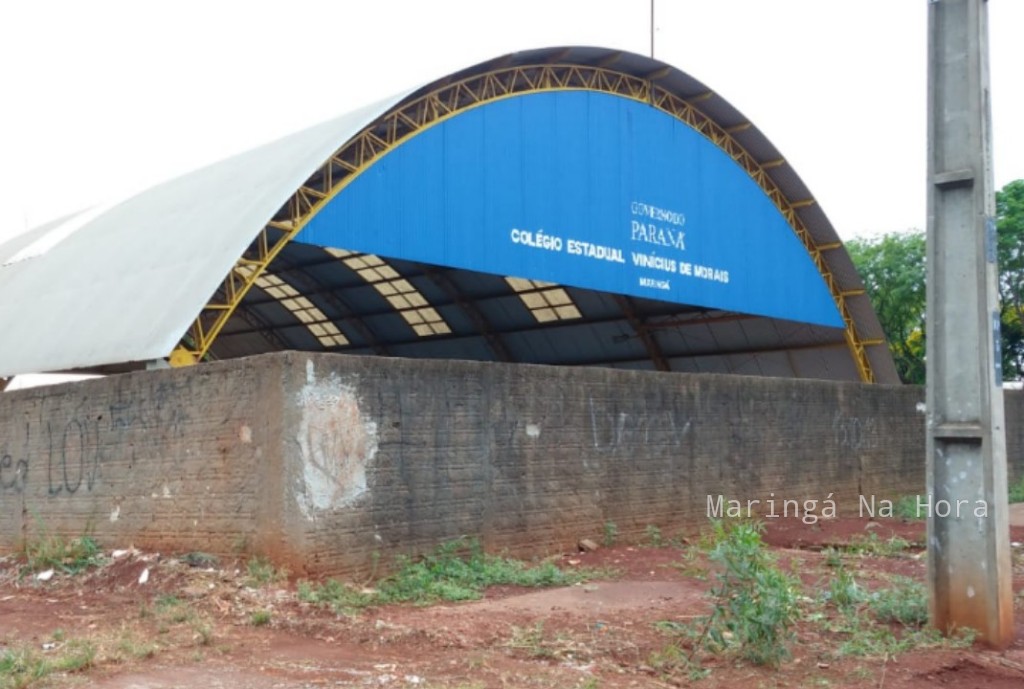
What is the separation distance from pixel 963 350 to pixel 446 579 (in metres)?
4.82

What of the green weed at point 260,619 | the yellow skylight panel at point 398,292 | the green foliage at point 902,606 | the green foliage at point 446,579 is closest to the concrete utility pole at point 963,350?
the green foliage at point 902,606

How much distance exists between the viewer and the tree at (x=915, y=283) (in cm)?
3055

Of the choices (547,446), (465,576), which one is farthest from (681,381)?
(465,576)

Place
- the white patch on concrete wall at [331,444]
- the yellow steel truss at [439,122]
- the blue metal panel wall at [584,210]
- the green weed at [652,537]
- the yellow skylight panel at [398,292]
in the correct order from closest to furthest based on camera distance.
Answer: the white patch on concrete wall at [331,444] < the green weed at [652,537] < the yellow steel truss at [439,122] < the blue metal panel wall at [584,210] < the yellow skylight panel at [398,292]

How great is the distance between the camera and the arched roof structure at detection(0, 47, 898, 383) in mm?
15430

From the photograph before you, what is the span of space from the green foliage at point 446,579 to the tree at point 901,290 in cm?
2570

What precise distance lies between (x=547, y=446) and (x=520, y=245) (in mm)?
7421

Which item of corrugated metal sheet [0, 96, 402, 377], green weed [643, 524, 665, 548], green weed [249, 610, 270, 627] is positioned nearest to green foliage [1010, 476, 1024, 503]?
green weed [643, 524, 665, 548]

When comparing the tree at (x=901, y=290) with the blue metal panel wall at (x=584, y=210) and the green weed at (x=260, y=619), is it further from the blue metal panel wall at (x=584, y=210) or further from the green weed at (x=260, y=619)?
the green weed at (x=260, y=619)

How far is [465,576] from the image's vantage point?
377 inches

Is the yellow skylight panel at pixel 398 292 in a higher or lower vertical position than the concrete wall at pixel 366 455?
higher

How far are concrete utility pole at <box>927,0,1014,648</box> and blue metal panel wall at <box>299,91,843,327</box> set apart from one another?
10018mm

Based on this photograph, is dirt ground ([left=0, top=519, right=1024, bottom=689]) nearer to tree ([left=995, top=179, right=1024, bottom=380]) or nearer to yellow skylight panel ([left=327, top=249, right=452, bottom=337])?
yellow skylight panel ([left=327, top=249, right=452, bottom=337])

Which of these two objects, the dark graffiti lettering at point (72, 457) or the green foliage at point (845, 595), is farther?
the dark graffiti lettering at point (72, 457)
